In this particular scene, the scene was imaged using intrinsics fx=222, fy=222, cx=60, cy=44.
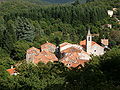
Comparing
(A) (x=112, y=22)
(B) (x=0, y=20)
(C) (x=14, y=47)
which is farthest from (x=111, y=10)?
(C) (x=14, y=47)

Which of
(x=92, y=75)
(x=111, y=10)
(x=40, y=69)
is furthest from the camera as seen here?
(x=111, y=10)

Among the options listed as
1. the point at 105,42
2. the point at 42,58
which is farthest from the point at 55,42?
the point at 42,58

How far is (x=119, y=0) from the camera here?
76.1 meters

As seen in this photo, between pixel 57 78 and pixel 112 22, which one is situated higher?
pixel 57 78

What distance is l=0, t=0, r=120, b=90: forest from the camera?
792 centimetres

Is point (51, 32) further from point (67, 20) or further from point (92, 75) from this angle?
point (92, 75)

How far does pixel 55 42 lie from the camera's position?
39.5 meters

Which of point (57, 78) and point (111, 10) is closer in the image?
point (57, 78)

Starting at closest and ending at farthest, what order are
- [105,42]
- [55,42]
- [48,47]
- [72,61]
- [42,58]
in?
[72,61], [42,58], [48,47], [105,42], [55,42]

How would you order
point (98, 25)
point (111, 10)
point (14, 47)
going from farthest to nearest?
point (111, 10)
point (98, 25)
point (14, 47)

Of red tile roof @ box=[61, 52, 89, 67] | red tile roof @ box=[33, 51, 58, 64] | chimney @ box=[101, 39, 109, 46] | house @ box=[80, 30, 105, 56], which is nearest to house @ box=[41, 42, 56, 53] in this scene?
house @ box=[80, 30, 105, 56]

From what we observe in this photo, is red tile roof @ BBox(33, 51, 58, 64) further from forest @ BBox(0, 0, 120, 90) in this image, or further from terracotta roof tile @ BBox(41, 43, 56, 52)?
terracotta roof tile @ BBox(41, 43, 56, 52)

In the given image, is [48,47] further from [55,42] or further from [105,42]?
[105,42]

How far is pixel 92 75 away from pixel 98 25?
44760 millimetres
